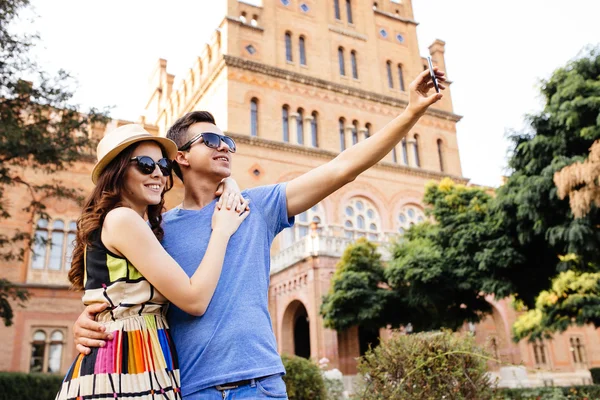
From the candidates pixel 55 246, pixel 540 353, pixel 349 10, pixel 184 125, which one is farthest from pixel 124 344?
pixel 540 353

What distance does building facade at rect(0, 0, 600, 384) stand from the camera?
1805cm

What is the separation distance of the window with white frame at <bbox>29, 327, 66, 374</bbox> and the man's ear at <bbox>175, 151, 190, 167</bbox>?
18.6 meters

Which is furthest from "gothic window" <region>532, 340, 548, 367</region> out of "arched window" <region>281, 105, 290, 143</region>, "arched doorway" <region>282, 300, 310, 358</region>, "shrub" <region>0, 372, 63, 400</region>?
"shrub" <region>0, 372, 63, 400</region>

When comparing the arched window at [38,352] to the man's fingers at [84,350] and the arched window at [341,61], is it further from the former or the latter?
the man's fingers at [84,350]

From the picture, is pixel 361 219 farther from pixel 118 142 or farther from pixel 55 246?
pixel 118 142

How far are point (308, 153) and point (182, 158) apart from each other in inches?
794

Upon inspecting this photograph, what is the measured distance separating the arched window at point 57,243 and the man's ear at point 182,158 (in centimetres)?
1926

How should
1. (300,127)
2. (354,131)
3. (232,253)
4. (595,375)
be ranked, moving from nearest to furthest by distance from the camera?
(232,253)
(595,375)
(300,127)
(354,131)

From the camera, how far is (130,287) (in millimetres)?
1704

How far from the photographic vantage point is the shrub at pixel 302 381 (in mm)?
9664

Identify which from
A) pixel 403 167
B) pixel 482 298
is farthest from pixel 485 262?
pixel 403 167

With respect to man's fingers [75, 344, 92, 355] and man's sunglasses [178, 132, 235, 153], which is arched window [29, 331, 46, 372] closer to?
man's sunglasses [178, 132, 235, 153]

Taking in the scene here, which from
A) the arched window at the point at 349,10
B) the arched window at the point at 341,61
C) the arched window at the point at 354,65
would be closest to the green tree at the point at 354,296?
the arched window at the point at 341,61

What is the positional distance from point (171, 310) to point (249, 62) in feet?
69.0
